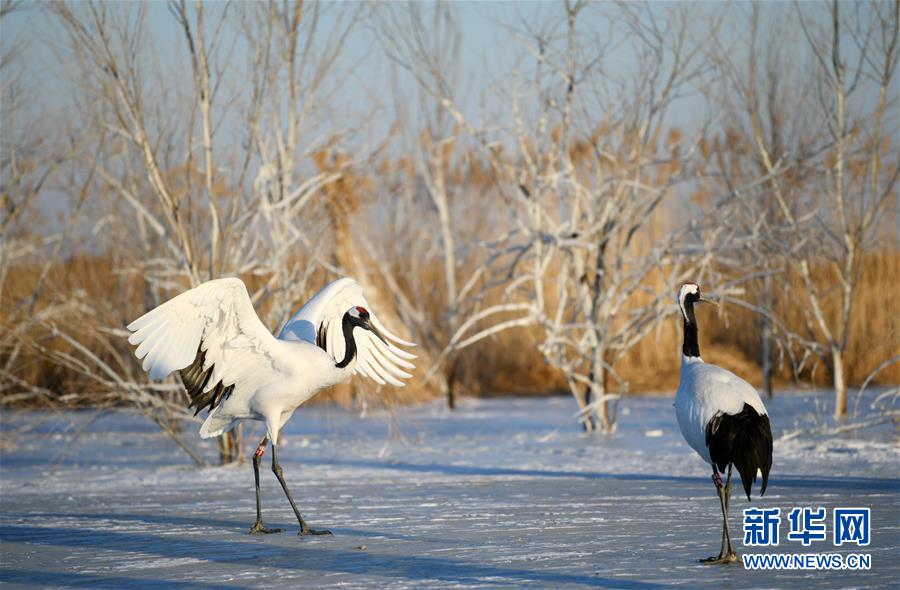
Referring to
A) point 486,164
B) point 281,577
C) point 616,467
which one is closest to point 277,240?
point 616,467

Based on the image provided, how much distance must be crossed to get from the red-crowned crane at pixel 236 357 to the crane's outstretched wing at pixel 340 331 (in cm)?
17

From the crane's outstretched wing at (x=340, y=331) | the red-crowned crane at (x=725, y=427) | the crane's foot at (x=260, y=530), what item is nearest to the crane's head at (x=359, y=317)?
the crane's outstretched wing at (x=340, y=331)

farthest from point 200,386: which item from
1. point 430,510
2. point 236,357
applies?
point 430,510

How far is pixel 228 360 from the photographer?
8086mm

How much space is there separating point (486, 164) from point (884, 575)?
1512 centimetres

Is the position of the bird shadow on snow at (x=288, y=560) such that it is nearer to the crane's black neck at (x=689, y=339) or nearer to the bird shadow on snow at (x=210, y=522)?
the bird shadow on snow at (x=210, y=522)

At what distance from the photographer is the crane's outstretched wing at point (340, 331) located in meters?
8.91

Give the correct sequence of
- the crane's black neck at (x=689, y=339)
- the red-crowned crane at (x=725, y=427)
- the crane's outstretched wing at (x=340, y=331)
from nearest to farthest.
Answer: the red-crowned crane at (x=725, y=427) < the crane's black neck at (x=689, y=339) < the crane's outstretched wing at (x=340, y=331)

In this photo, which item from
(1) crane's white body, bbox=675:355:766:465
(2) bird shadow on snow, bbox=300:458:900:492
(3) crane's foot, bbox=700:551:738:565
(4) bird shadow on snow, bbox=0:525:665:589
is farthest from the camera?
(2) bird shadow on snow, bbox=300:458:900:492

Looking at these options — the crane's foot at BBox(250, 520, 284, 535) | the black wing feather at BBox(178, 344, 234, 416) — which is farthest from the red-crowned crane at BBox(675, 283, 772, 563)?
the black wing feather at BBox(178, 344, 234, 416)

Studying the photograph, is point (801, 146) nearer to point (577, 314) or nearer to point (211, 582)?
point (577, 314)

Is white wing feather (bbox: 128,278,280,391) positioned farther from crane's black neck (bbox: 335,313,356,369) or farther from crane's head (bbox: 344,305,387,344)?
crane's head (bbox: 344,305,387,344)

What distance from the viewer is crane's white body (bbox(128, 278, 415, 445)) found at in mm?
7613

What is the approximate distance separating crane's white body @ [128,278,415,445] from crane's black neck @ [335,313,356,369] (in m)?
0.04
